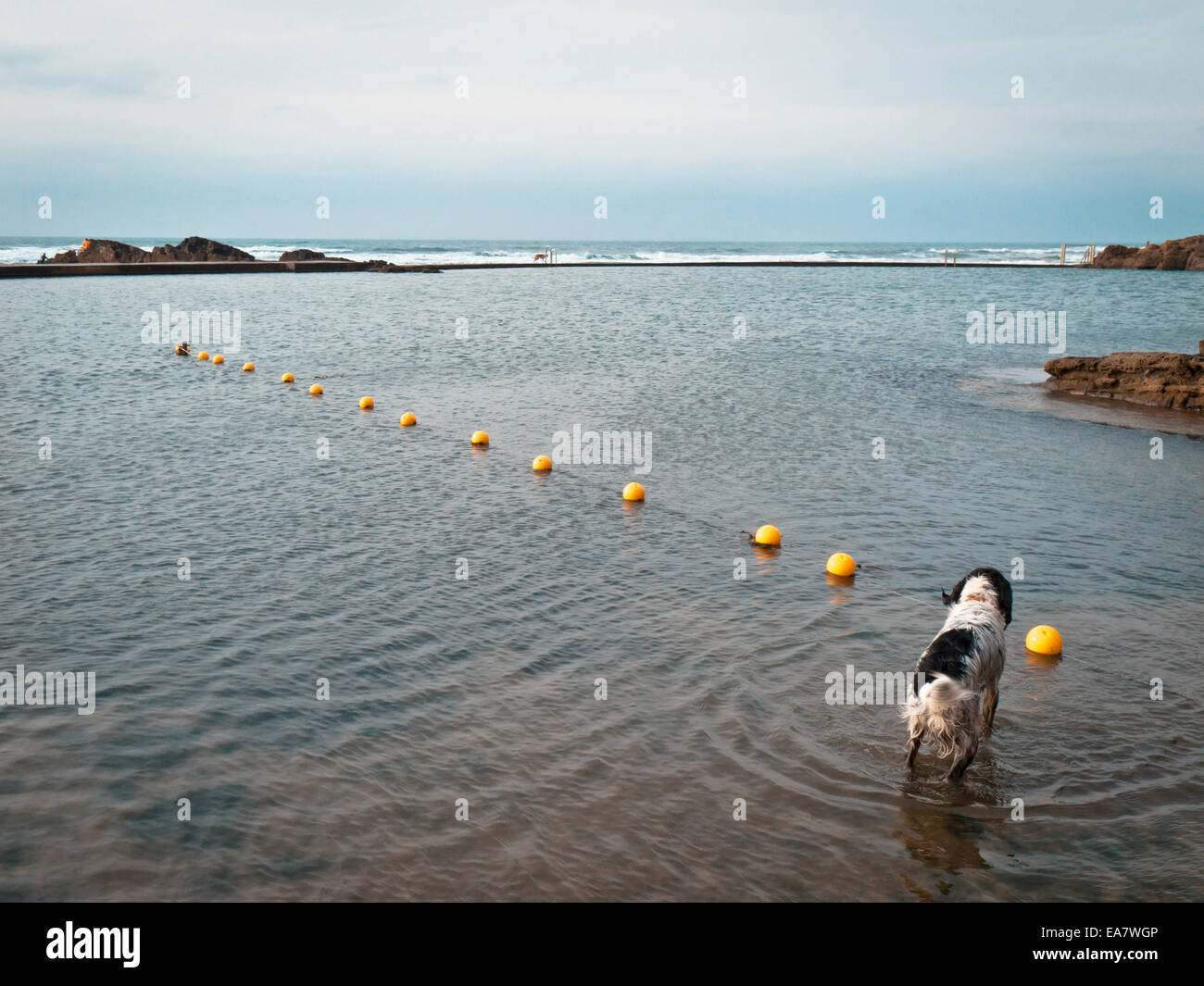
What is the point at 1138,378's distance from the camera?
23.7 metres

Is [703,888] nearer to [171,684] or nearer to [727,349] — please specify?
A: [171,684]

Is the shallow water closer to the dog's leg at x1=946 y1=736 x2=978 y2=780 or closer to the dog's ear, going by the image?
the dog's leg at x1=946 y1=736 x2=978 y2=780

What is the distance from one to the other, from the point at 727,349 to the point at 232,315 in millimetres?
24361

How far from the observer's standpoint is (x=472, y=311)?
5034 centimetres

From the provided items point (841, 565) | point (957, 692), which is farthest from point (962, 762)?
point (841, 565)

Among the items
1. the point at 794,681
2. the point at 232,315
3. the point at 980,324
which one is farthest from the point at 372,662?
the point at 980,324

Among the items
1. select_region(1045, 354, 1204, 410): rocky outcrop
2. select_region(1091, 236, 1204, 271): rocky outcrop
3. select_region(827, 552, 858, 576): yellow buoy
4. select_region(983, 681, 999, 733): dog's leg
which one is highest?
select_region(1091, 236, 1204, 271): rocky outcrop

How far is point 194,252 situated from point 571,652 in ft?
299

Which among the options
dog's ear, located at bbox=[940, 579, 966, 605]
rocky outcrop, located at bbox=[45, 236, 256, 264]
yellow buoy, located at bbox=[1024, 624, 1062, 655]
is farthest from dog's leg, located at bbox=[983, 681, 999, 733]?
rocky outcrop, located at bbox=[45, 236, 256, 264]

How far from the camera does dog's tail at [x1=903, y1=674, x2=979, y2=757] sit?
21.4 feet

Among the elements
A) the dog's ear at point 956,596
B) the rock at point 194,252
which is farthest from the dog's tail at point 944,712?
the rock at point 194,252

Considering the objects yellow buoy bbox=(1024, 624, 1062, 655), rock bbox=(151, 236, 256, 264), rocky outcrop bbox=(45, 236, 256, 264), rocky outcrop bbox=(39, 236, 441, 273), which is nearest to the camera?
yellow buoy bbox=(1024, 624, 1062, 655)

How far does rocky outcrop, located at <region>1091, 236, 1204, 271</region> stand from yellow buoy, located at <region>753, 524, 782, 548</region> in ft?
333

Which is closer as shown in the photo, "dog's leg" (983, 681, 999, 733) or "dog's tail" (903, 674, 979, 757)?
"dog's tail" (903, 674, 979, 757)
